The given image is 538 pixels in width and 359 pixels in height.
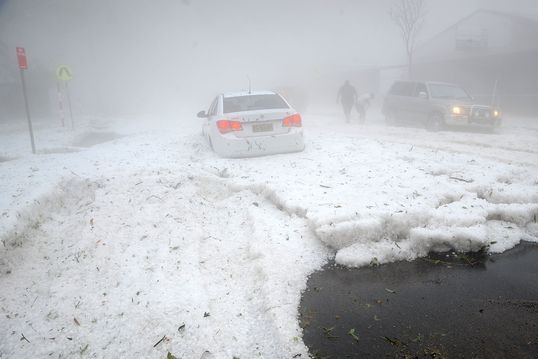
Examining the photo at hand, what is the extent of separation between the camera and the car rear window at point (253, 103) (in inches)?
286

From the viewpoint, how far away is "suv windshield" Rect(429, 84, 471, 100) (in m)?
12.8

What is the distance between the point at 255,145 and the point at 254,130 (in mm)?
304

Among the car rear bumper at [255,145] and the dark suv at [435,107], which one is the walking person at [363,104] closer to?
the dark suv at [435,107]

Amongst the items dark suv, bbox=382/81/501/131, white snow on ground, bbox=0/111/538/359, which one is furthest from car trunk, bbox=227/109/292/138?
dark suv, bbox=382/81/501/131

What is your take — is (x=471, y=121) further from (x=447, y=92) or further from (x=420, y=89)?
(x=420, y=89)

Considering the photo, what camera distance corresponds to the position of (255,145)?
6914 millimetres

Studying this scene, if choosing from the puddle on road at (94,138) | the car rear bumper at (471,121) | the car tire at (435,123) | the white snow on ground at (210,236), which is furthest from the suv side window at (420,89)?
the puddle on road at (94,138)

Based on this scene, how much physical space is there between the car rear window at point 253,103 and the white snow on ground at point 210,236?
123 cm

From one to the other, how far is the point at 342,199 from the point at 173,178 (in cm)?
271

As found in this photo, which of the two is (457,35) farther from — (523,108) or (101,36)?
(101,36)

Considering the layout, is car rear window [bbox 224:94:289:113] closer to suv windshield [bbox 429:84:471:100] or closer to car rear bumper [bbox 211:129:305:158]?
car rear bumper [bbox 211:129:305:158]

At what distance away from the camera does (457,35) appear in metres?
25.3

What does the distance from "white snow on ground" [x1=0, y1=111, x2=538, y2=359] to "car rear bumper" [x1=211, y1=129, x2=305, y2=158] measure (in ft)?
0.78

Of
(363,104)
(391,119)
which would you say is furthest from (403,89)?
(363,104)
